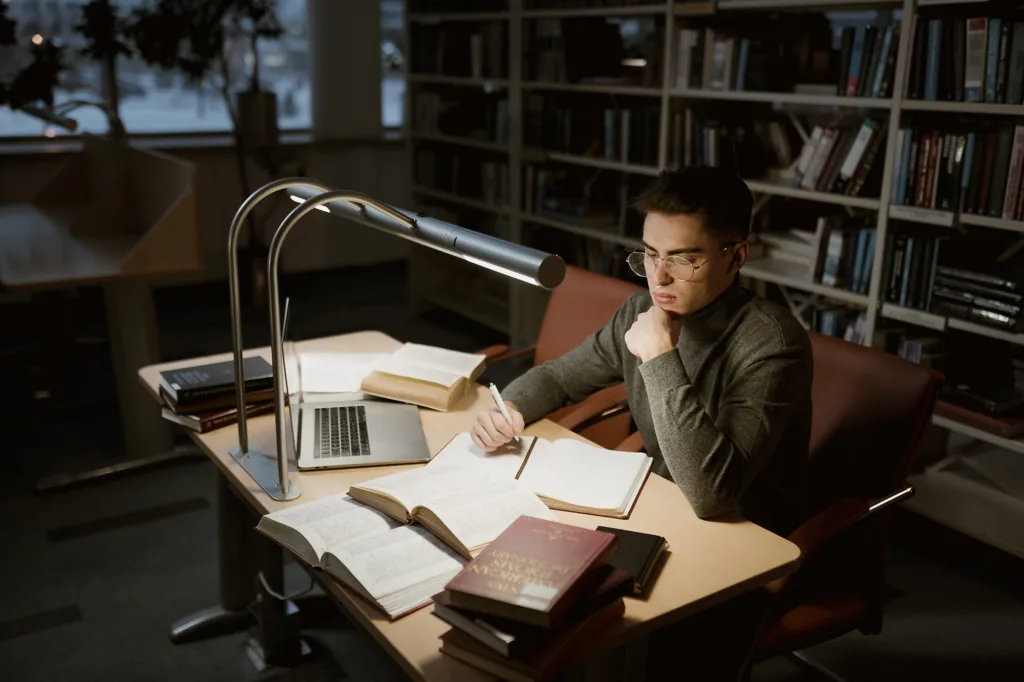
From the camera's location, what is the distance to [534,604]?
1148 mm

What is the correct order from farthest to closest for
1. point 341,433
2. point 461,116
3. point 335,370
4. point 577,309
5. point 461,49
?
point 461,116 < point 461,49 < point 577,309 < point 335,370 < point 341,433

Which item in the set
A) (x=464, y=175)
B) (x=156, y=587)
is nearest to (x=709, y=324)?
(x=156, y=587)

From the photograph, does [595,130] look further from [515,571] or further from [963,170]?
[515,571]

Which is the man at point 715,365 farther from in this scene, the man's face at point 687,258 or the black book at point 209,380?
the black book at point 209,380

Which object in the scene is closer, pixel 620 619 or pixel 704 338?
pixel 620 619

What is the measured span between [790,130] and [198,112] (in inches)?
159

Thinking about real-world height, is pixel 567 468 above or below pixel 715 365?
below

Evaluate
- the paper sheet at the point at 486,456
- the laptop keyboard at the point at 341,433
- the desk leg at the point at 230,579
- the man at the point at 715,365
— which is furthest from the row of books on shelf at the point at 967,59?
the desk leg at the point at 230,579

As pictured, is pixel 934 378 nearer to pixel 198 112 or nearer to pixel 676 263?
pixel 676 263

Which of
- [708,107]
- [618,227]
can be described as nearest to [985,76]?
[708,107]

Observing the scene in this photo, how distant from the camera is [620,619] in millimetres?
1276

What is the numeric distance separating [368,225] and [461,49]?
11.4ft

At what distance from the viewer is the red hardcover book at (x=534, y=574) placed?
1.15m

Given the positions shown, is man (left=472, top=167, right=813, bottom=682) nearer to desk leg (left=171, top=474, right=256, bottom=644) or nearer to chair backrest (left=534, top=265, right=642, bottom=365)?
chair backrest (left=534, top=265, right=642, bottom=365)
